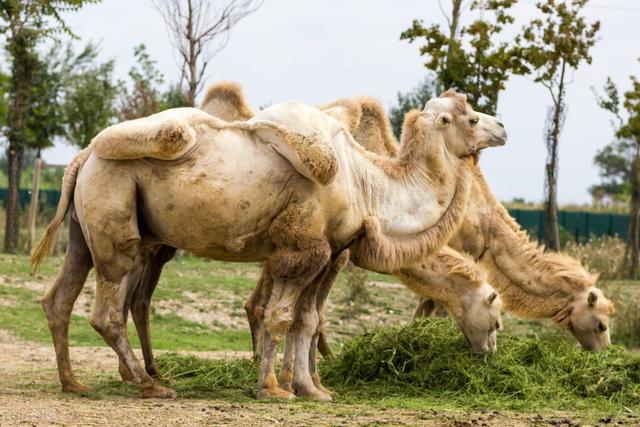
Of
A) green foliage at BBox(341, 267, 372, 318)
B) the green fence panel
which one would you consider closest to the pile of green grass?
green foliage at BBox(341, 267, 372, 318)

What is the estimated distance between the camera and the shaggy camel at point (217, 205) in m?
8.59

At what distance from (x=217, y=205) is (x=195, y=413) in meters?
1.69

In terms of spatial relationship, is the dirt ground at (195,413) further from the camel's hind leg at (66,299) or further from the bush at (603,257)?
the bush at (603,257)

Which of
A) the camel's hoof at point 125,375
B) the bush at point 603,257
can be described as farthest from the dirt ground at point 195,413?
the bush at point 603,257

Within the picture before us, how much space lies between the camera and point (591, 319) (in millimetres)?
11414

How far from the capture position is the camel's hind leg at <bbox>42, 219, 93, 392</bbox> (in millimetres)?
8812

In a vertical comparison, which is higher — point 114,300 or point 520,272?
point 520,272

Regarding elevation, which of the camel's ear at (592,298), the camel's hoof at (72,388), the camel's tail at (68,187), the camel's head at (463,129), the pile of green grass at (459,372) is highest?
the camel's head at (463,129)

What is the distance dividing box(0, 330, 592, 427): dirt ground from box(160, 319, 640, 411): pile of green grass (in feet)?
2.51

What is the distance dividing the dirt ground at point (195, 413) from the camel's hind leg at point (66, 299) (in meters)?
0.20

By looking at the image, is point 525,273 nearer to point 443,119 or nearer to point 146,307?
point 443,119

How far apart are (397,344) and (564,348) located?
1414 millimetres

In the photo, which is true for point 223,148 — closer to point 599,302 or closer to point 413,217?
point 413,217

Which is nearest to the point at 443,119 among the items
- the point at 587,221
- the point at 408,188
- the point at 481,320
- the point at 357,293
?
the point at 408,188
